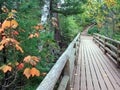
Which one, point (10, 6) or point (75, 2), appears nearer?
point (10, 6)

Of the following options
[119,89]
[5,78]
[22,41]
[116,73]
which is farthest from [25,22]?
[116,73]

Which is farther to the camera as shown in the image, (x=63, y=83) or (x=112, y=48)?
(x=112, y=48)

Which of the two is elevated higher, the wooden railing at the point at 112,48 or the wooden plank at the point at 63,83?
the wooden plank at the point at 63,83

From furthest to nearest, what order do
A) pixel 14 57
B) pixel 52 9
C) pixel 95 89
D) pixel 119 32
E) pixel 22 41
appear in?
1. pixel 119 32
2. pixel 52 9
3. pixel 95 89
4. pixel 22 41
5. pixel 14 57

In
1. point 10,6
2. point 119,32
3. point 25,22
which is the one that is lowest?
point 119,32

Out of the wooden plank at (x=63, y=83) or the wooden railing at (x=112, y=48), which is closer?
the wooden plank at (x=63, y=83)

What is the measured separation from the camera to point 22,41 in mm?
4199

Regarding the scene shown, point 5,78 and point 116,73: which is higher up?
point 5,78

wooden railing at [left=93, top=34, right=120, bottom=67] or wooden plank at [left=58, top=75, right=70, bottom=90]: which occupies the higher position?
wooden plank at [left=58, top=75, right=70, bottom=90]

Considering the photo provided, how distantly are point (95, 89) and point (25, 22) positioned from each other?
2.15m

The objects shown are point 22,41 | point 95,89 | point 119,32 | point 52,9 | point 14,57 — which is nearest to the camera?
point 14,57

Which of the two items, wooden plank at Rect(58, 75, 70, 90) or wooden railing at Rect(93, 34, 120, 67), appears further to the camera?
wooden railing at Rect(93, 34, 120, 67)

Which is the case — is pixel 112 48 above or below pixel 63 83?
below

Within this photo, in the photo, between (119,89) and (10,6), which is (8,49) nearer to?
(10,6)
